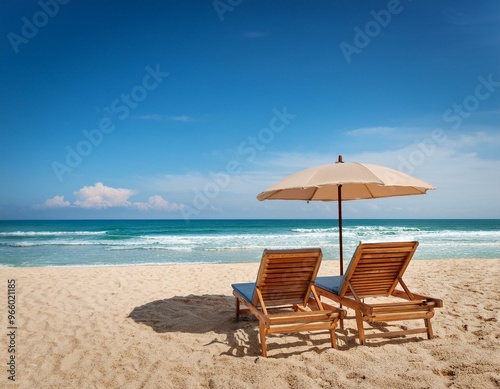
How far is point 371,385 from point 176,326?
Result: 8.65ft

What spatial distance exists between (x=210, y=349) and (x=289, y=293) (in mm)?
1063

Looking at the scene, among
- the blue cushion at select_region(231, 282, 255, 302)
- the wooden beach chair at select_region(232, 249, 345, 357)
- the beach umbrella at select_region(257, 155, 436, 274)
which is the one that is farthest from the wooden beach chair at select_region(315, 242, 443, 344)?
the blue cushion at select_region(231, 282, 255, 302)

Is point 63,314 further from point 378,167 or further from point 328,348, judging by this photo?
point 378,167

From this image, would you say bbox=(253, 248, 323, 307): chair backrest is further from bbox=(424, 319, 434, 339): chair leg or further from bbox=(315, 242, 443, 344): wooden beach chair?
bbox=(424, 319, 434, 339): chair leg

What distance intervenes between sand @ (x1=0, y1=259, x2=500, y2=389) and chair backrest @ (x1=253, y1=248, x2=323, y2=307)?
46 cm

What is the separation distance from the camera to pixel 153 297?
6617 mm

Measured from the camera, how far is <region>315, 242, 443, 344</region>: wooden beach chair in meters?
3.99

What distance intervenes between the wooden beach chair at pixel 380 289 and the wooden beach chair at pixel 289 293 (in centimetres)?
27

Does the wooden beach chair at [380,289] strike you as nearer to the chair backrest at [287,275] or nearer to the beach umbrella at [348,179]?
the chair backrest at [287,275]

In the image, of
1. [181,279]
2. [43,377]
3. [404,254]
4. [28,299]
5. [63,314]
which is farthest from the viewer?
[181,279]

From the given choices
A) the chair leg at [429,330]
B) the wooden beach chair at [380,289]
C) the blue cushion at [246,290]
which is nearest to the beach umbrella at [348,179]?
the wooden beach chair at [380,289]

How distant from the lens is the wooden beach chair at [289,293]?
3.81 meters

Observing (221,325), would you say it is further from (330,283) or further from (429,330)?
(429,330)

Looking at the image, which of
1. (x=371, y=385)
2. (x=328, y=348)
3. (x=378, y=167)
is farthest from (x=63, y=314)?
(x=378, y=167)
